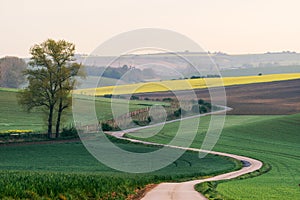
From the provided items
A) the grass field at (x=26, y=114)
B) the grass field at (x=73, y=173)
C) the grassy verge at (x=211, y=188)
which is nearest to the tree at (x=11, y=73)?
the grass field at (x=26, y=114)

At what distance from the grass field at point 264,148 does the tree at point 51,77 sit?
12.6 meters

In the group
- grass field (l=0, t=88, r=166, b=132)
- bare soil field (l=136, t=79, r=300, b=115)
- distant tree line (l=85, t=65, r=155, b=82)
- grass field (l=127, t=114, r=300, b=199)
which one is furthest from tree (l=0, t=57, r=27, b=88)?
grass field (l=127, t=114, r=300, b=199)

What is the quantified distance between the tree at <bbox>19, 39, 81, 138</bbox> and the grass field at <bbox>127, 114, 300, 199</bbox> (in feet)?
41.3

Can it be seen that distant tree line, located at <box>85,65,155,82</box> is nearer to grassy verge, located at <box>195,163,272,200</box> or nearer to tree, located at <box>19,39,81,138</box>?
tree, located at <box>19,39,81,138</box>

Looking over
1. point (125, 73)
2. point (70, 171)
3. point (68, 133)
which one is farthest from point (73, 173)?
point (125, 73)

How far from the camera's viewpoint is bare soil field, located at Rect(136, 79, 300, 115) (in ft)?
372

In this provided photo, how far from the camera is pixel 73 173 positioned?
39.7 meters

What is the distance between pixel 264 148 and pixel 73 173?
32521 millimetres

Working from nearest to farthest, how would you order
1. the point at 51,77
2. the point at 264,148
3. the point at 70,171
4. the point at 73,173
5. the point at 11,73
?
the point at 73,173 → the point at 70,171 → the point at 264,148 → the point at 51,77 → the point at 11,73

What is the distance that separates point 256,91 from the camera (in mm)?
144625

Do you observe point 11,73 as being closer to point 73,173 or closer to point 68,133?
point 68,133

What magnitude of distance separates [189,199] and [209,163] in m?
24.7

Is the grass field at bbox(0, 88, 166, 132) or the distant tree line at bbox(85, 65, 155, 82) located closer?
the grass field at bbox(0, 88, 166, 132)

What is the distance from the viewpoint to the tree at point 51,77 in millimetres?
77250
